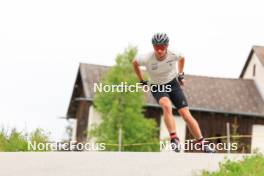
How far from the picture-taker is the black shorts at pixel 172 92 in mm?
12250

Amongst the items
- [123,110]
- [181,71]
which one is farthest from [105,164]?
[123,110]

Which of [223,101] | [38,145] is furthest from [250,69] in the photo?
[38,145]

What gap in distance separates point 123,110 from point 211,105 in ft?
34.0

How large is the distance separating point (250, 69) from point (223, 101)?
7.13 metres

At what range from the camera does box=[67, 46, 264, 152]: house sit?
50.5 metres

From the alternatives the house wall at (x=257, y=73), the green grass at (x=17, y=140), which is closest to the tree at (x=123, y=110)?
the house wall at (x=257, y=73)

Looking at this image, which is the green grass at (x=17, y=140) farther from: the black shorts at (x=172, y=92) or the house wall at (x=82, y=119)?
the house wall at (x=82, y=119)

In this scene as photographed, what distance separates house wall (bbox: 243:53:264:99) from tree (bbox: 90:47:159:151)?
14.0 metres

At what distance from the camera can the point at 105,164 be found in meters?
10.4

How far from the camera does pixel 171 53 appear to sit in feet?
39.3

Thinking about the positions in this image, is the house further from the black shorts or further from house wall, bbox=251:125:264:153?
the black shorts

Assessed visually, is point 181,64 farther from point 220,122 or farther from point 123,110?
point 220,122

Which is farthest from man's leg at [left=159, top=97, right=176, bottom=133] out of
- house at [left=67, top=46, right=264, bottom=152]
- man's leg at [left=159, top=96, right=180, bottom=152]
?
house at [left=67, top=46, right=264, bottom=152]

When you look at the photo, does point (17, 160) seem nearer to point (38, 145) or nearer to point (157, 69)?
point (157, 69)
